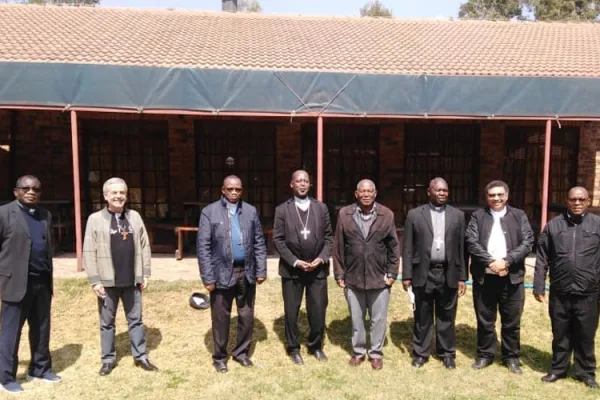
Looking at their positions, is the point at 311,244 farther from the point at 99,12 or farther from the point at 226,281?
the point at 99,12

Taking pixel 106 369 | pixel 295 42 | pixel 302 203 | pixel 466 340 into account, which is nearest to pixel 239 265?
pixel 302 203

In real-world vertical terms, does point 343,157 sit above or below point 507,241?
above

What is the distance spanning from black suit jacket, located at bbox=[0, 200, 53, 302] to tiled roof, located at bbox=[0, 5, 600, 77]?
415cm

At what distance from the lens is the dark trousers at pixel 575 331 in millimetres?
4168

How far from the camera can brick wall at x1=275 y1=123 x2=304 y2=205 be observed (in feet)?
34.8

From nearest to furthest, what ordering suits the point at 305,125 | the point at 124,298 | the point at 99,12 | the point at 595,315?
the point at 595,315
the point at 124,298
the point at 305,125
the point at 99,12

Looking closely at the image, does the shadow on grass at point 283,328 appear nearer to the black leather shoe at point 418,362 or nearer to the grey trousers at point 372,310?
the grey trousers at point 372,310

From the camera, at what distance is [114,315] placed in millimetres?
4438

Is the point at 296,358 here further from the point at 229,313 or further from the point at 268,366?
the point at 229,313

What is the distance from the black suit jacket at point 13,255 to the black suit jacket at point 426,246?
3.30 m

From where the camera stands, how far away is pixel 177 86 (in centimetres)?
721

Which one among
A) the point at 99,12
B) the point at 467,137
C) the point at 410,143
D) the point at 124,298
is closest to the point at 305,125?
the point at 410,143

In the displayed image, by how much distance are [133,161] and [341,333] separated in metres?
6.93

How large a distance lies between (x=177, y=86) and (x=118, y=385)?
444 cm
